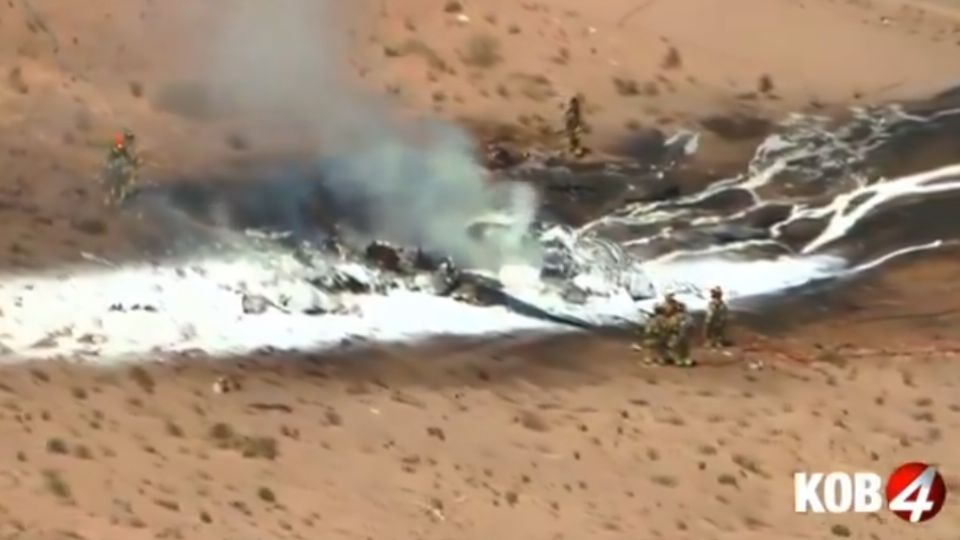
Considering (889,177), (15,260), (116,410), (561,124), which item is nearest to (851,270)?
(889,177)

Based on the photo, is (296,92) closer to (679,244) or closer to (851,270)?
(679,244)

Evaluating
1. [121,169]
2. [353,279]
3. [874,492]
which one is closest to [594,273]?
[353,279]

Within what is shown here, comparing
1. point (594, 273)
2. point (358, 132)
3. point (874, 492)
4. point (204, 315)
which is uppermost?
point (358, 132)

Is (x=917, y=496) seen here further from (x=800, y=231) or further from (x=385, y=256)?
(x=385, y=256)

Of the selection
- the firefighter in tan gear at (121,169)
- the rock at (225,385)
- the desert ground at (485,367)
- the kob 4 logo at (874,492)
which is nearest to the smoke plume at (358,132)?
the desert ground at (485,367)

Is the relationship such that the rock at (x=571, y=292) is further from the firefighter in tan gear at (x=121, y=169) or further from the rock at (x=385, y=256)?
the firefighter in tan gear at (x=121, y=169)

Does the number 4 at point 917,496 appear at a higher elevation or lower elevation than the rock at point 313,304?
lower

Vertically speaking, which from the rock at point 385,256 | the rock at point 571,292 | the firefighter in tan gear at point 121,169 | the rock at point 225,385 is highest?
the firefighter in tan gear at point 121,169
